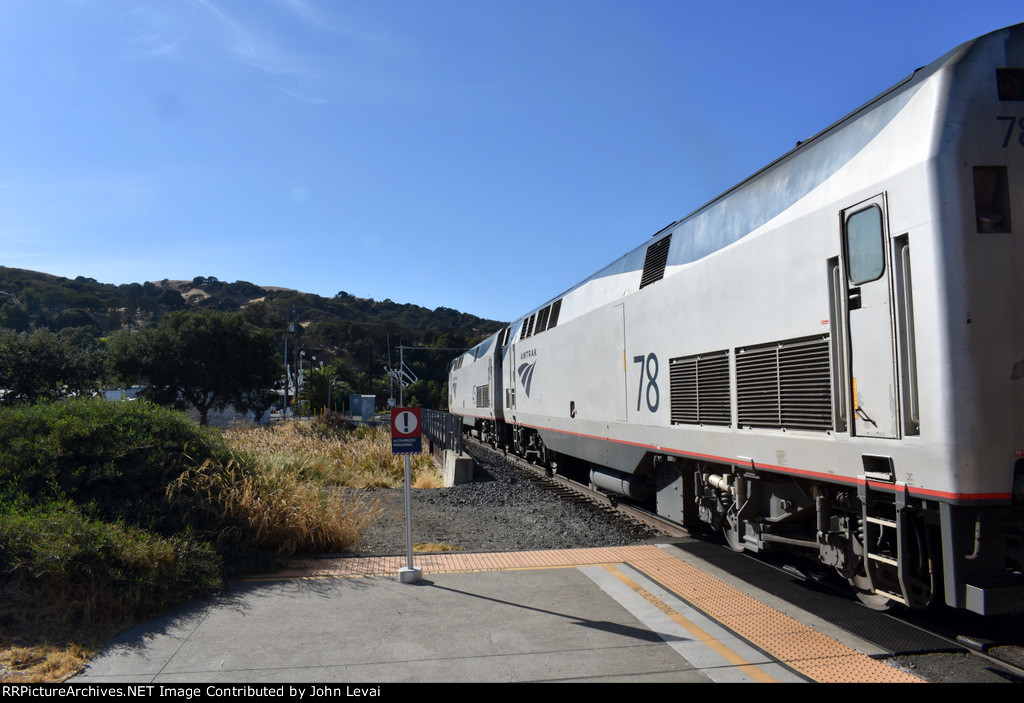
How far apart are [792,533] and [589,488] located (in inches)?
262

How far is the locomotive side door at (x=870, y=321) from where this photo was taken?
4.30 meters

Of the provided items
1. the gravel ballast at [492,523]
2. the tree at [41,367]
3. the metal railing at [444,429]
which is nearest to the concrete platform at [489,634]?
the gravel ballast at [492,523]

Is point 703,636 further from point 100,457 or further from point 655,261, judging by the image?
Result: point 100,457

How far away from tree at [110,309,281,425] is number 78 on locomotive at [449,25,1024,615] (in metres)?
35.3

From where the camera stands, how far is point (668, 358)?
7.62 meters

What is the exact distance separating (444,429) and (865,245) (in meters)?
14.1

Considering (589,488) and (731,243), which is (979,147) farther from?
(589,488)

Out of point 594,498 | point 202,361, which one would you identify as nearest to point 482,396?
point 594,498

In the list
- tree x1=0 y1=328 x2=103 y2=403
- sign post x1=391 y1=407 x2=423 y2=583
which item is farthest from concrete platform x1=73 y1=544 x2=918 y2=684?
tree x1=0 y1=328 x2=103 y2=403

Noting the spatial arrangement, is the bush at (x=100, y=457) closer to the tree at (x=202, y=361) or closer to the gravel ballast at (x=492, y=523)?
the gravel ballast at (x=492, y=523)

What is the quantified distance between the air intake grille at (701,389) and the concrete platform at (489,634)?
1642 mm

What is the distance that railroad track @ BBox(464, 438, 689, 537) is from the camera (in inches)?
360

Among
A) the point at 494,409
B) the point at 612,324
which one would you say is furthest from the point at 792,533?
the point at 494,409

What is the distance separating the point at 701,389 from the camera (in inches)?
269
